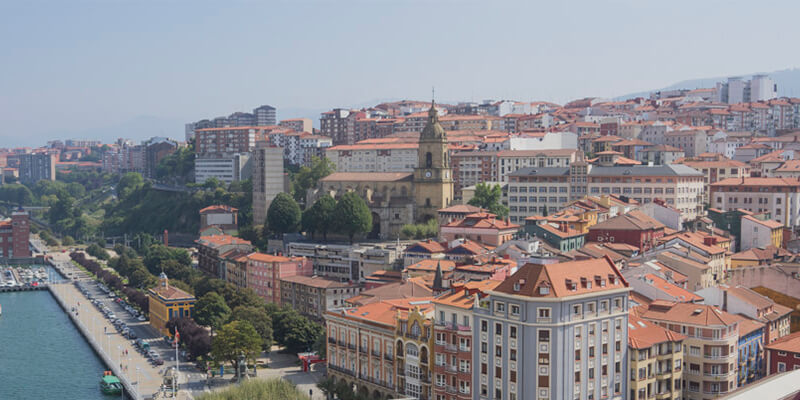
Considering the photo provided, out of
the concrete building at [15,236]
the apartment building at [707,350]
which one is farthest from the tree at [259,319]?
the concrete building at [15,236]

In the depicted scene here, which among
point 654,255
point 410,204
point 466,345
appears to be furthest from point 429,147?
point 466,345

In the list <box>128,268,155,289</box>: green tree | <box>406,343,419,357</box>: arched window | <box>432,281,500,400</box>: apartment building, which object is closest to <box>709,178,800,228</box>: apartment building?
<box>432,281,500,400</box>: apartment building

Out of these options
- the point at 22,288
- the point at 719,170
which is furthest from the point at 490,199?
the point at 22,288

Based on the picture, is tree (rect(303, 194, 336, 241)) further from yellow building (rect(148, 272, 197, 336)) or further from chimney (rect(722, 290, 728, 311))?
chimney (rect(722, 290, 728, 311))

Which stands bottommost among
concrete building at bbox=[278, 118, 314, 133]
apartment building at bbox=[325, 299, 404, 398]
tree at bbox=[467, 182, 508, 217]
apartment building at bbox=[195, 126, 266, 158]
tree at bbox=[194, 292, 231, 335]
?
tree at bbox=[194, 292, 231, 335]

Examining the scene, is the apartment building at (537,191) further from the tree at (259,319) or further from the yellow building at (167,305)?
the yellow building at (167,305)

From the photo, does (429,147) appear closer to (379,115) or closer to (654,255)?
(654,255)
